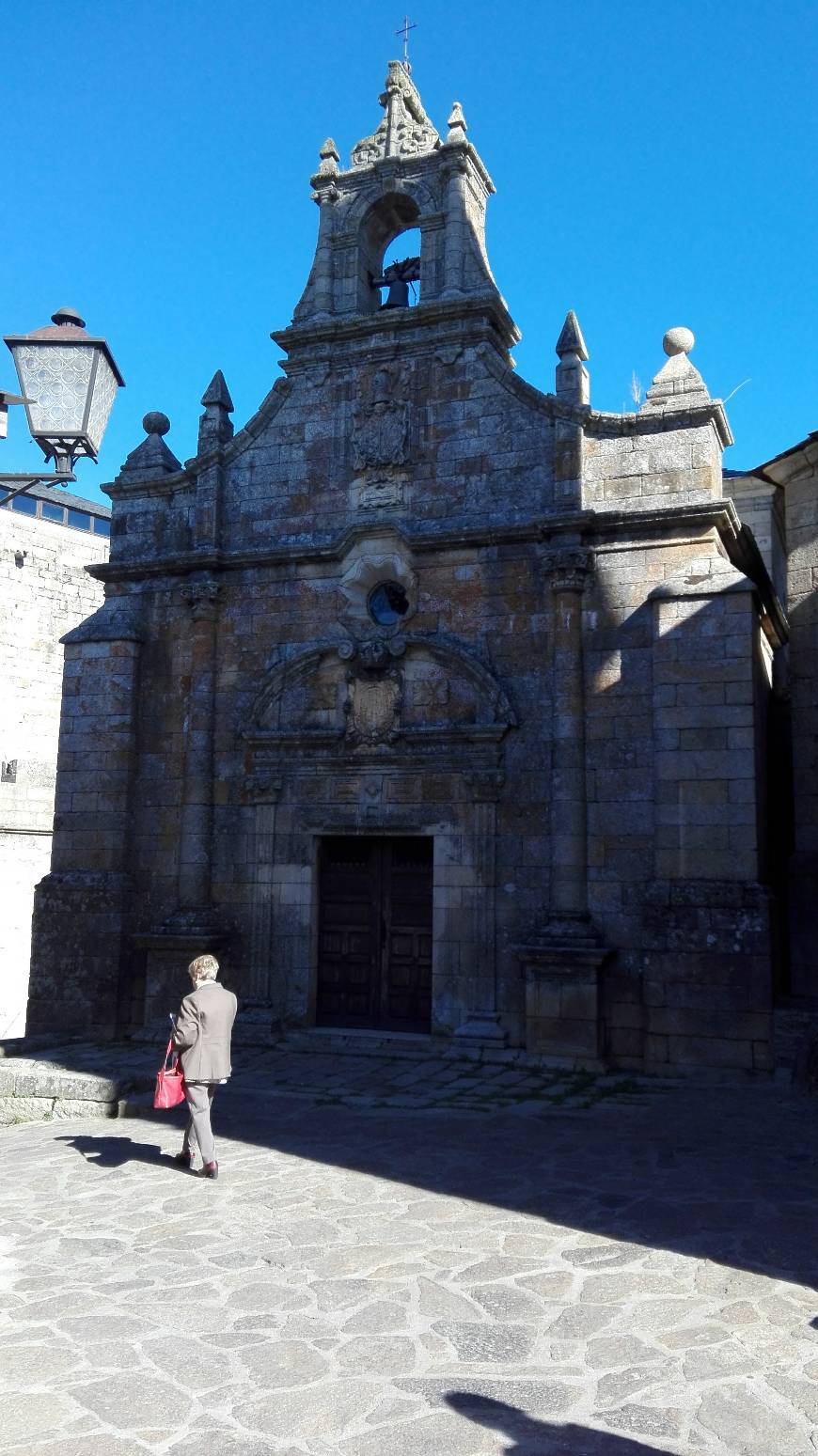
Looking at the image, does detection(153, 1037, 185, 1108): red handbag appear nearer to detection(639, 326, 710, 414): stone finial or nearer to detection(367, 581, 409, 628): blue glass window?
detection(367, 581, 409, 628): blue glass window

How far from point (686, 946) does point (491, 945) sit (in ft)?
6.79

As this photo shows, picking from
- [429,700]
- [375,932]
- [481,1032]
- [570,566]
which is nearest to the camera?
[481,1032]

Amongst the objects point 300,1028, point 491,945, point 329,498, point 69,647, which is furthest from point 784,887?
point 69,647

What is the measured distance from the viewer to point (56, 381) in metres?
5.71

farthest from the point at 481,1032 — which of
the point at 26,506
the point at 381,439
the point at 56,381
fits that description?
the point at 26,506

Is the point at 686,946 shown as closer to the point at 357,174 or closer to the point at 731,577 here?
the point at 731,577

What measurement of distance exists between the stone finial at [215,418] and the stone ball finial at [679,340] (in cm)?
519

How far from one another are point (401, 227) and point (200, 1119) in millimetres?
10973

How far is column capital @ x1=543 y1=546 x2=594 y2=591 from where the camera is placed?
Result: 11.0 m

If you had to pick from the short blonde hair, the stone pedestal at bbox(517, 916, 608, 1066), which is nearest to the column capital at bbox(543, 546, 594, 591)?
the stone pedestal at bbox(517, 916, 608, 1066)

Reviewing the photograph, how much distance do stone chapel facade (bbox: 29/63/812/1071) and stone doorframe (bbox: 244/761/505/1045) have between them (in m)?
0.03

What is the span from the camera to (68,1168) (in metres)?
6.98

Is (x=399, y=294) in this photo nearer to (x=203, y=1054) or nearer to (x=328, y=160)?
(x=328, y=160)

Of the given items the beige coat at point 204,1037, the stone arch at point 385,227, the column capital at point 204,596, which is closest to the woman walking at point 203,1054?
the beige coat at point 204,1037
